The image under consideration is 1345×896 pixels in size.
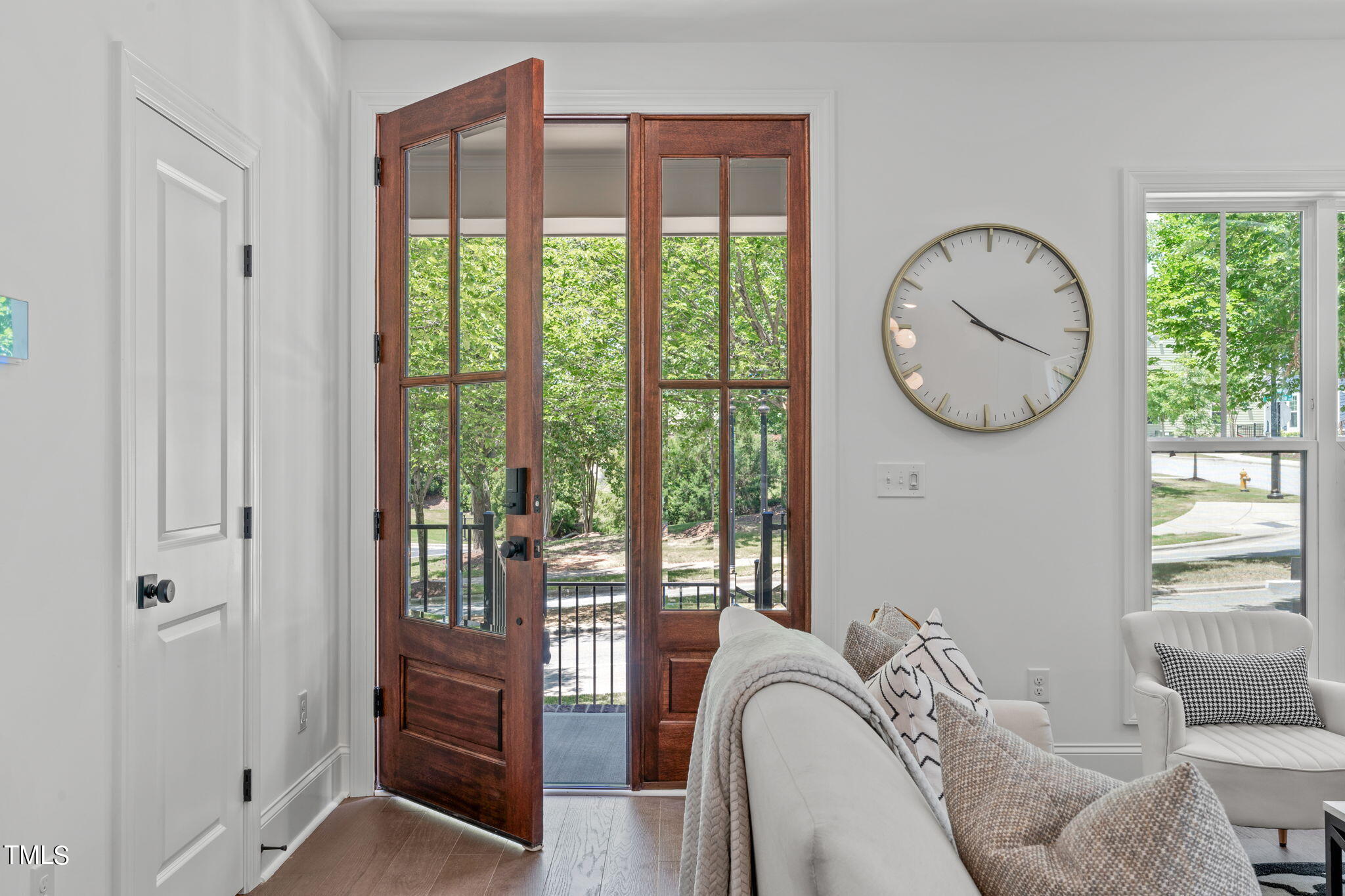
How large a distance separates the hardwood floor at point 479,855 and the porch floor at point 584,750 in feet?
1.05

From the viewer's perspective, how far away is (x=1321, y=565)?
3061 mm

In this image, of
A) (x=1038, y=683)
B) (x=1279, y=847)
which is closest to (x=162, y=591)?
(x=1038, y=683)

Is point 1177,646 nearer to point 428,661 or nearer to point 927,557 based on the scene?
point 927,557

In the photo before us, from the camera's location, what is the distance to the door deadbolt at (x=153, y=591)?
6.17 feet

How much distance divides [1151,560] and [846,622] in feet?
3.84

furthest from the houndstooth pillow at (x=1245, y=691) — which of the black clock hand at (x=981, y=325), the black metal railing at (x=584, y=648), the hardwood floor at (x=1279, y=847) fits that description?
the black metal railing at (x=584, y=648)

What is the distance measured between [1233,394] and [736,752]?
9.46 ft

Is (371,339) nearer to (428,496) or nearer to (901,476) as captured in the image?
(428,496)

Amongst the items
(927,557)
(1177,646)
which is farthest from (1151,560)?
(927,557)

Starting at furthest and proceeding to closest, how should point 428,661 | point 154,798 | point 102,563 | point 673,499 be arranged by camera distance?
point 673,499, point 428,661, point 154,798, point 102,563

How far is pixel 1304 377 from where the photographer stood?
9.98ft

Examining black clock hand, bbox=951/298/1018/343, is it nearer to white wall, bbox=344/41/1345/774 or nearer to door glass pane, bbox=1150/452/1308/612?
white wall, bbox=344/41/1345/774

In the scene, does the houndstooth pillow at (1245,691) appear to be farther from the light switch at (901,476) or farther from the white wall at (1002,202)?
the light switch at (901,476)

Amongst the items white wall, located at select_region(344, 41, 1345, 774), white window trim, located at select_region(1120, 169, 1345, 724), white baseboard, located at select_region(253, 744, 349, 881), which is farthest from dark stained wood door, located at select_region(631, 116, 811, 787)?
white window trim, located at select_region(1120, 169, 1345, 724)
